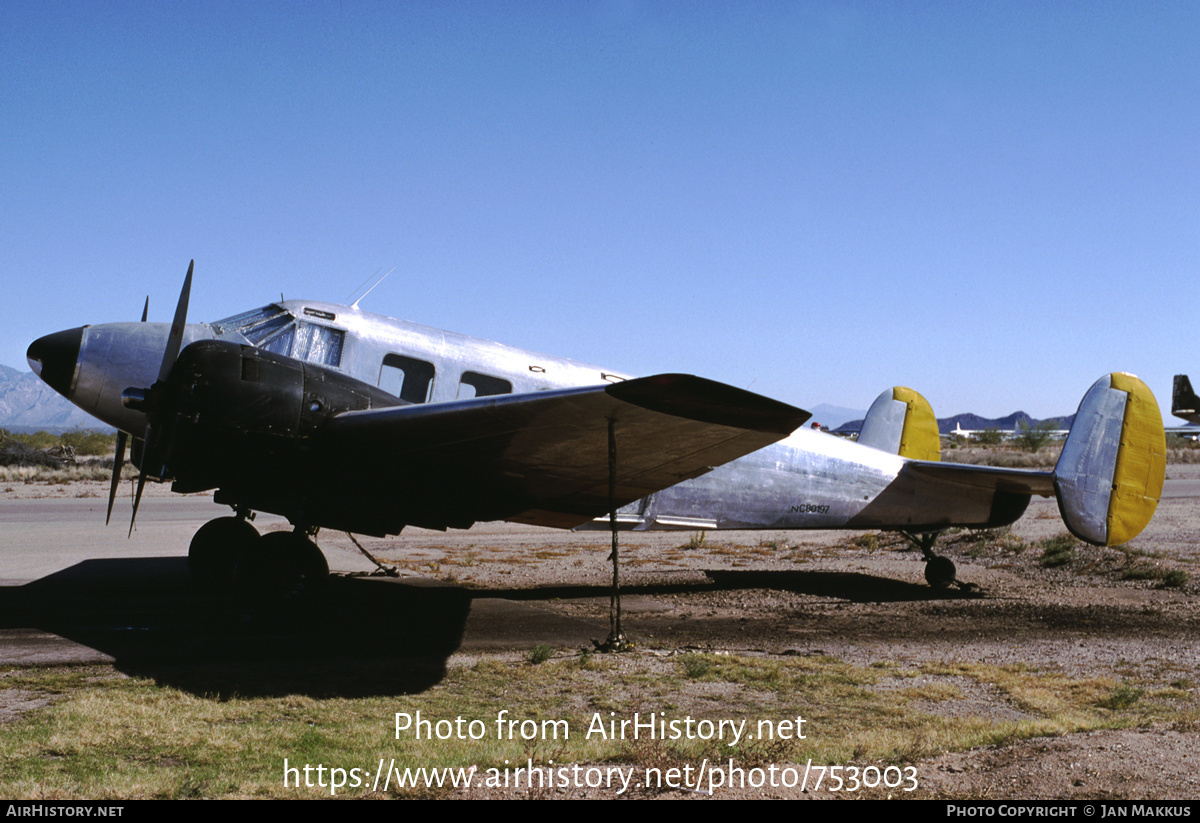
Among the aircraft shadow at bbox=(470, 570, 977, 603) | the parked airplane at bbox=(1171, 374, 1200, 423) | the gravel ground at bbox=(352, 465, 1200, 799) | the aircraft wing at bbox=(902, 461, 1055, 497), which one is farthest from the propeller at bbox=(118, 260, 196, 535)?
the parked airplane at bbox=(1171, 374, 1200, 423)

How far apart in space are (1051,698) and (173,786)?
584cm

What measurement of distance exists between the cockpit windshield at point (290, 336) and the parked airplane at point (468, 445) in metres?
0.02

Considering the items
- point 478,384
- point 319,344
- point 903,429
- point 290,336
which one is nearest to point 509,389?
point 478,384

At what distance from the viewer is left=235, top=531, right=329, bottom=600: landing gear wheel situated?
7.92 metres

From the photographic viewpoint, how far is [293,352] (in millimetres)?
8891

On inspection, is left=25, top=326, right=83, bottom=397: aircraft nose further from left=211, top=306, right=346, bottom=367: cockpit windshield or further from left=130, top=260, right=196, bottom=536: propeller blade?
left=211, top=306, right=346, bottom=367: cockpit windshield

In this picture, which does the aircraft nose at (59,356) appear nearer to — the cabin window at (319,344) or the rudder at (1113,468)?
the cabin window at (319,344)

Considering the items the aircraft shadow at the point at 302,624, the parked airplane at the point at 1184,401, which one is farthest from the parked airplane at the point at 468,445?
the parked airplane at the point at 1184,401

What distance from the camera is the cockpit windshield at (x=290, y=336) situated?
29.3 ft

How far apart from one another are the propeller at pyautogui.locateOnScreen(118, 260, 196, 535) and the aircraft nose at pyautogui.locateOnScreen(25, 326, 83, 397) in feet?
2.35

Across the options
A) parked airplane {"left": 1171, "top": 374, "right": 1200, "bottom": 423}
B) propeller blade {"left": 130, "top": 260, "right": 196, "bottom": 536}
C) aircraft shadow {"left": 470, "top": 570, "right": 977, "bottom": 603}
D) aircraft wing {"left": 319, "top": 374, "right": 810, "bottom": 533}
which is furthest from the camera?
parked airplane {"left": 1171, "top": 374, "right": 1200, "bottom": 423}

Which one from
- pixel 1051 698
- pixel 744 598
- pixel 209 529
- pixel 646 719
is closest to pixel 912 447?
pixel 744 598

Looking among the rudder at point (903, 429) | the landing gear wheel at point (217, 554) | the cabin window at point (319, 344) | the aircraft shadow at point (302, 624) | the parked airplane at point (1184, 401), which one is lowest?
the aircraft shadow at point (302, 624)
